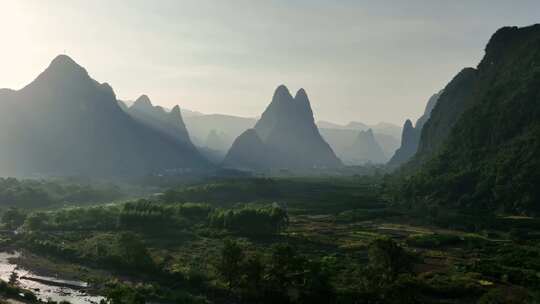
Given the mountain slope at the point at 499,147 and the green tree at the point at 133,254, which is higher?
the mountain slope at the point at 499,147

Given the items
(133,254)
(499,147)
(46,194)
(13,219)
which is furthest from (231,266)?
(499,147)

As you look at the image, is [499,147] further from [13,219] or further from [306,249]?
[13,219]

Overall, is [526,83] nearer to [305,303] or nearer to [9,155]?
[305,303]

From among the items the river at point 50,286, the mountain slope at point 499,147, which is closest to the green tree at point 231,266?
the river at point 50,286

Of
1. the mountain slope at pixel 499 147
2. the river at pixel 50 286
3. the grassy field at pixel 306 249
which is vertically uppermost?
the mountain slope at pixel 499 147

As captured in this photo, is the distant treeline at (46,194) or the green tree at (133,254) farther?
the distant treeline at (46,194)

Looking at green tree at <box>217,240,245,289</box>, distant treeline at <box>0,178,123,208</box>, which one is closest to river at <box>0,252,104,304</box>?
green tree at <box>217,240,245,289</box>

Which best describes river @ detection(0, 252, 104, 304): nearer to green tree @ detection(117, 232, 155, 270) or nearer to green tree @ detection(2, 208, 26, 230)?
green tree @ detection(117, 232, 155, 270)

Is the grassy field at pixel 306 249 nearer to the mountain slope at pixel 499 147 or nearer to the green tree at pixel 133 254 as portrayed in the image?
the green tree at pixel 133 254
